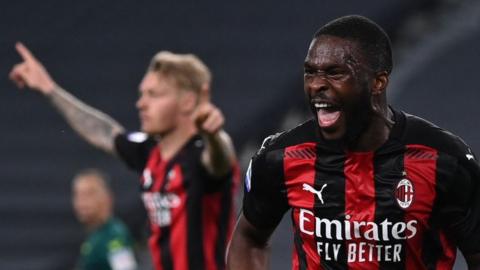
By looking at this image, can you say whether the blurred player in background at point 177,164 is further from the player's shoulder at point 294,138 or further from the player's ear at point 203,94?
the player's shoulder at point 294,138

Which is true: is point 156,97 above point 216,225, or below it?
above

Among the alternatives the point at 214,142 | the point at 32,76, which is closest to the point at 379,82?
the point at 214,142

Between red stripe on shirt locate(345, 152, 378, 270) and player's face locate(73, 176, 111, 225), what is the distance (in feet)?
16.8

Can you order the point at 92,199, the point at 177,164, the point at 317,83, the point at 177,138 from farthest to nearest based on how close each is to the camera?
the point at 92,199
the point at 177,138
the point at 177,164
the point at 317,83

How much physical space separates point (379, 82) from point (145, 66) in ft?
24.1

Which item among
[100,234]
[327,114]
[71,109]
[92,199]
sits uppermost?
[327,114]

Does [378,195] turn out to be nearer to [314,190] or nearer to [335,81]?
[314,190]

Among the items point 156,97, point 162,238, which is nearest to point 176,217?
point 162,238

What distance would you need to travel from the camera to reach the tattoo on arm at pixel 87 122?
231 inches

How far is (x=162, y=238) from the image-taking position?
5.52 metres

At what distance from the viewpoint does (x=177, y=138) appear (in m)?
5.69

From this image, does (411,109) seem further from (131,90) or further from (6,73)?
(6,73)

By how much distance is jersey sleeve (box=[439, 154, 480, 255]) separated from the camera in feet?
11.2

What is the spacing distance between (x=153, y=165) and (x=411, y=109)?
5.10m
